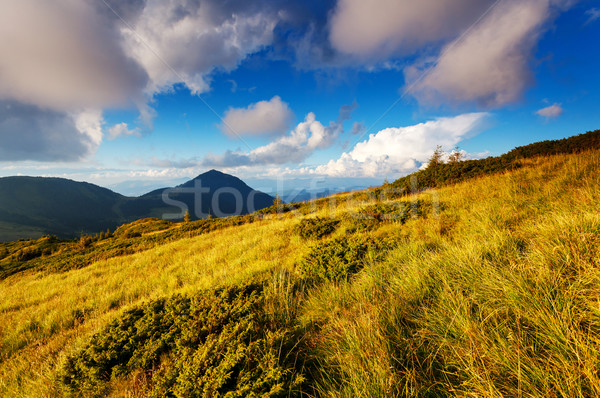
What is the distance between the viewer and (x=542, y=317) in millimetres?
1742

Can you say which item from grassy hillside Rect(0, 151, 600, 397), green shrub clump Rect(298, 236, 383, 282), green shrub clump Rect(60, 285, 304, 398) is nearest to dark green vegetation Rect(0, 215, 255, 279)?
green shrub clump Rect(298, 236, 383, 282)

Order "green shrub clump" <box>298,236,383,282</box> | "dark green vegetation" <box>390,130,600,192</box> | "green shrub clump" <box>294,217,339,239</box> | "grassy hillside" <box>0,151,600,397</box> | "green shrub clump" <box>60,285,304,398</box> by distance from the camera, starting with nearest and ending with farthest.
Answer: "grassy hillside" <box>0,151,600,397</box> < "green shrub clump" <box>60,285,304,398</box> < "green shrub clump" <box>298,236,383,282</box> < "green shrub clump" <box>294,217,339,239</box> < "dark green vegetation" <box>390,130,600,192</box>

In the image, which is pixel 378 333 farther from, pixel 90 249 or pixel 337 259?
pixel 90 249

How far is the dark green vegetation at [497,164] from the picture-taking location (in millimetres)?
11773

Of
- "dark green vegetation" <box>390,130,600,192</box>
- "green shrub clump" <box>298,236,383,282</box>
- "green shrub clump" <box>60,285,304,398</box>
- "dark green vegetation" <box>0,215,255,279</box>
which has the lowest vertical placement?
"dark green vegetation" <box>0,215,255,279</box>

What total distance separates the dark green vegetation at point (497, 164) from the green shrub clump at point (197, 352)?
13.8 m

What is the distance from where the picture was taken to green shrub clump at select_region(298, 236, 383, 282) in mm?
4027

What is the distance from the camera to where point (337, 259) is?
169 inches

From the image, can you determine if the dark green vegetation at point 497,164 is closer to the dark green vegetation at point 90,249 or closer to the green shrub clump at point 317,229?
the green shrub clump at point 317,229

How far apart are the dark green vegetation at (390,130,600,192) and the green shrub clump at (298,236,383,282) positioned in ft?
35.4


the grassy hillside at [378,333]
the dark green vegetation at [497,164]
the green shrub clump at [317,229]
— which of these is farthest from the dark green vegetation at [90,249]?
the grassy hillside at [378,333]

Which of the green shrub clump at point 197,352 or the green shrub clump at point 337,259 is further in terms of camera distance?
the green shrub clump at point 337,259

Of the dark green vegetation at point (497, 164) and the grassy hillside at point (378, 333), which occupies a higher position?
the dark green vegetation at point (497, 164)

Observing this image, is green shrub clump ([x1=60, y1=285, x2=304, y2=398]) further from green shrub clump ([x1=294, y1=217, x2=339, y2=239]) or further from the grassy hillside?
green shrub clump ([x1=294, y1=217, x2=339, y2=239])
